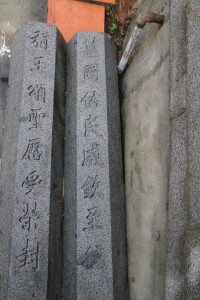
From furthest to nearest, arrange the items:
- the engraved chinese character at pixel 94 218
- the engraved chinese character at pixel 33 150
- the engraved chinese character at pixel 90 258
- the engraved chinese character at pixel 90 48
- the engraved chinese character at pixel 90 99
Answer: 1. the engraved chinese character at pixel 90 48
2. the engraved chinese character at pixel 90 99
3. the engraved chinese character at pixel 33 150
4. the engraved chinese character at pixel 94 218
5. the engraved chinese character at pixel 90 258

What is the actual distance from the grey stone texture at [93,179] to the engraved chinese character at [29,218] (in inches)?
15.6

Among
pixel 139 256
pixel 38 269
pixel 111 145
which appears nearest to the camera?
Result: pixel 38 269

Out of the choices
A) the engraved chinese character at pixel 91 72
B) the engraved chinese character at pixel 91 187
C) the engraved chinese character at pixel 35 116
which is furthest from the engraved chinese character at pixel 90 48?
the engraved chinese character at pixel 91 187

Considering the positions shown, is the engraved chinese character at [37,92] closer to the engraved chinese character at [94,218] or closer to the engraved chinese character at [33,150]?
the engraved chinese character at [33,150]

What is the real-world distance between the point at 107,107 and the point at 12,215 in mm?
1627

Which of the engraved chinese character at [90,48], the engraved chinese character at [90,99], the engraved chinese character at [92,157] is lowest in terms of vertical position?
the engraved chinese character at [92,157]

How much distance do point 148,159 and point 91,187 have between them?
26.9 inches

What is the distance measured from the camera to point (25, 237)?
323cm

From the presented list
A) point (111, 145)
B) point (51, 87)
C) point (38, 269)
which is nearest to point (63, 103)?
point (51, 87)

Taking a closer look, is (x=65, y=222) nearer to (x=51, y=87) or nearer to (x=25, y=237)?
(x=25, y=237)

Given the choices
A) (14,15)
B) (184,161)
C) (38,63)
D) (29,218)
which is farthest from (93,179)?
(14,15)

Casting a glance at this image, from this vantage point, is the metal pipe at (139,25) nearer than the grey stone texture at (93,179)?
No

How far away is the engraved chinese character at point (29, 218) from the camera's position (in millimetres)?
3270

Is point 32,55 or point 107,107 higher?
Result: point 32,55
